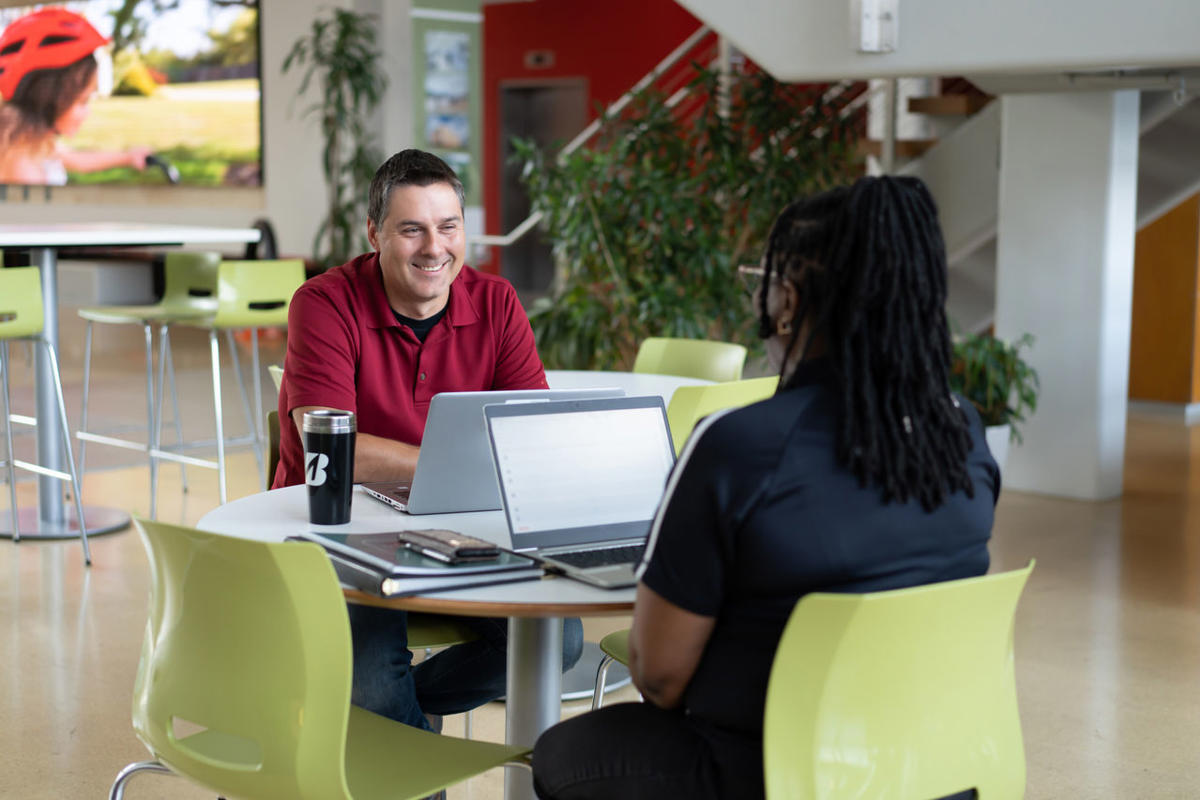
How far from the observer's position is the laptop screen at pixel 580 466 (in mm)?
1896

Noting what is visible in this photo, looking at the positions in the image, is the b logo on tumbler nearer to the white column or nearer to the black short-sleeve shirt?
the black short-sleeve shirt

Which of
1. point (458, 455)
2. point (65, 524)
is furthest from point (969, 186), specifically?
point (458, 455)

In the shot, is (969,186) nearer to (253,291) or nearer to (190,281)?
(253,291)

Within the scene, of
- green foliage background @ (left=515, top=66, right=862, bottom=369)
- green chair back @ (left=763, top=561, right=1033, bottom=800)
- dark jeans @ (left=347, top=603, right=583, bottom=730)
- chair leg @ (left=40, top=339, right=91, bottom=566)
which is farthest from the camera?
green foliage background @ (left=515, top=66, right=862, bottom=369)

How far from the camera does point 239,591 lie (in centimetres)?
162

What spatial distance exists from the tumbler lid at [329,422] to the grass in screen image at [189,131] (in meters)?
10.6

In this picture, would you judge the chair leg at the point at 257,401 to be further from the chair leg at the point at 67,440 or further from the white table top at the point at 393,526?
the white table top at the point at 393,526

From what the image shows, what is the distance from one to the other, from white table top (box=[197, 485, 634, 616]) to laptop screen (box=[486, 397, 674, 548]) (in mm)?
87

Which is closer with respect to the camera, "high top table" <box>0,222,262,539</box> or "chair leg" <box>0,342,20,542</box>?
"chair leg" <box>0,342,20,542</box>

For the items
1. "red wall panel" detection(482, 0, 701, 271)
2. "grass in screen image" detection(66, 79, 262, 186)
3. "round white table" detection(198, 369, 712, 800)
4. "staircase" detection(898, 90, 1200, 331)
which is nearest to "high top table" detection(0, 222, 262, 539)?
"round white table" detection(198, 369, 712, 800)

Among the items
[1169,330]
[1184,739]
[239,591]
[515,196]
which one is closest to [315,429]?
[239,591]

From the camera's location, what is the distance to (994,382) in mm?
5461

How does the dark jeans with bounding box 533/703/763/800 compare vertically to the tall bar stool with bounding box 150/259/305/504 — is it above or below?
below

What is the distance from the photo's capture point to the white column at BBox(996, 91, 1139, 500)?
5559 mm
